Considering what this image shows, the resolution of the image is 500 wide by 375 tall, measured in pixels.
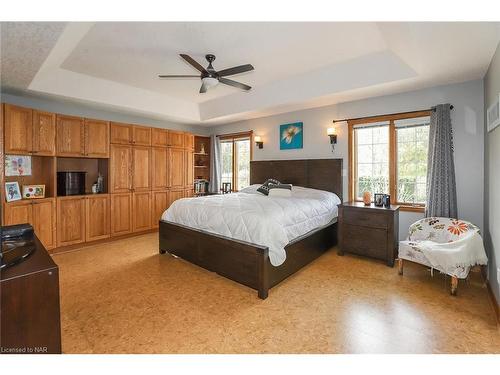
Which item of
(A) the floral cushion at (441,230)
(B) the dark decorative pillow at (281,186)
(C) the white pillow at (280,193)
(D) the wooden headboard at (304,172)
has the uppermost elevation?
(D) the wooden headboard at (304,172)

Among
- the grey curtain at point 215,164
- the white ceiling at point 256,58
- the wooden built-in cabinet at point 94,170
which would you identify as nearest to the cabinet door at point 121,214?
the wooden built-in cabinet at point 94,170

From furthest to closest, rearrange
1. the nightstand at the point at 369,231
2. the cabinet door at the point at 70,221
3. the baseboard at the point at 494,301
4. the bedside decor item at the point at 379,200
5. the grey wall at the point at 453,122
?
the cabinet door at the point at 70,221, the bedside decor item at the point at 379,200, the nightstand at the point at 369,231, the grey wall at the point at 453,122, the baseboard at the point at 494,301

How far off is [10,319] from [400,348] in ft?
7.91

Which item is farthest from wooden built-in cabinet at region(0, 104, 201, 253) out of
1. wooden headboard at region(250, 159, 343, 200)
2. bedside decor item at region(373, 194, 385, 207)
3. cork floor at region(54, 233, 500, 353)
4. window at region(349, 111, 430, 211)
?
bedside decor item at region(373, 194, 385, 207)

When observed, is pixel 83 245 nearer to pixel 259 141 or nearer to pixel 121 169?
pixel 121 169

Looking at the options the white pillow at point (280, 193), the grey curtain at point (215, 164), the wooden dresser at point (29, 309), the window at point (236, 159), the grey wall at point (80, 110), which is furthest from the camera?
the grey curtain at point (215, 164)

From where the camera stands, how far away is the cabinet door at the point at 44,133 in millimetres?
3621

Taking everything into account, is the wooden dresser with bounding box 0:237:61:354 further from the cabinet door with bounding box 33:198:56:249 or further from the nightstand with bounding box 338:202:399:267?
the nightstand with bounding box 338:202:399:267

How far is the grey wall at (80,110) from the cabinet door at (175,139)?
46 cm

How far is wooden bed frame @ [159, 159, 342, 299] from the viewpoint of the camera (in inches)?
103

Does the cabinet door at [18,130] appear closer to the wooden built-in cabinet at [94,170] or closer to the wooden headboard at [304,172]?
the wooden built-in cabinet at [94,170]

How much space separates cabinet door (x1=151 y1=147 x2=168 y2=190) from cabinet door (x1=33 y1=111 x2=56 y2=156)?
5.31 ft

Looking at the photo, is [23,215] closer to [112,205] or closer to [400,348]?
[112,205]

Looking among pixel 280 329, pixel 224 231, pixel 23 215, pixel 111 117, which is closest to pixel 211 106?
pixel 111 117
